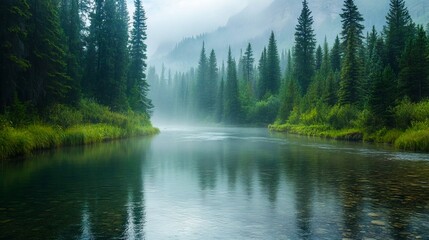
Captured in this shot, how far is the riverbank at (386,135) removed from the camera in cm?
2973

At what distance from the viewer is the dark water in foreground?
8523 mm

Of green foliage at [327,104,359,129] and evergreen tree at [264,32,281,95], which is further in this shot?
evergreen tree at [264,32,281,95]

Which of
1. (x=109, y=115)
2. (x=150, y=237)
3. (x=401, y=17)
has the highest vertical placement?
(x=401, y=17)

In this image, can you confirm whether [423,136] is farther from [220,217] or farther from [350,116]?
[220,217]

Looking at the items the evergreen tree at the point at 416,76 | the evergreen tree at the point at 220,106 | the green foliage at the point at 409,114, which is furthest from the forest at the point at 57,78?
the evergreen tree at the point at 220,106

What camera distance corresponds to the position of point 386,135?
1444 inches

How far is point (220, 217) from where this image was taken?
9.77 meters

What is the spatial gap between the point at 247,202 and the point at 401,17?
6701cm

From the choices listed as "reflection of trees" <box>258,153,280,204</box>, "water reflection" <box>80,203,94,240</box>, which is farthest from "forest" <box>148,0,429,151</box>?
"water reflection" <box>80,203,94,240</box>

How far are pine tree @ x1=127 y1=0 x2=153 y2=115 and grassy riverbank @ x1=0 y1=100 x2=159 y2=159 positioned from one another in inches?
475

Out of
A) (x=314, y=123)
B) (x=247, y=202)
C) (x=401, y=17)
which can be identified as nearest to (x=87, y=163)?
(x=247, y=202)

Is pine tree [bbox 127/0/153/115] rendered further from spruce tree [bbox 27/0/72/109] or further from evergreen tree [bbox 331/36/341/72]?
evergreen tree [bbox 331/36/341/72]

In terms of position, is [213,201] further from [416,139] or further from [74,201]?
[416,139]

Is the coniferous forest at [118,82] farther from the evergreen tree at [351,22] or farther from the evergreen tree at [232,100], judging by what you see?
the evergreen tree at [232,100]
